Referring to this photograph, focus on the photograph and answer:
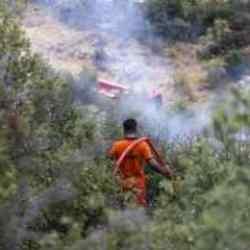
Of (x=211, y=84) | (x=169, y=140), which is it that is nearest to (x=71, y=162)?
(x=169, y=140)

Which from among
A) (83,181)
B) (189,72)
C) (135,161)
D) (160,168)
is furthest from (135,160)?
(189,72)

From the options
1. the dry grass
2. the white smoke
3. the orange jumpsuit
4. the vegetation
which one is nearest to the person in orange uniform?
the orange jumpsuit

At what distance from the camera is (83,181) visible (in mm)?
6395

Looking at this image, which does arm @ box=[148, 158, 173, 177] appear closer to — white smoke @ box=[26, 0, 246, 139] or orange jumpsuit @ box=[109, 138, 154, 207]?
orange jumpsuit @ box=[109, 138, 154, 207]

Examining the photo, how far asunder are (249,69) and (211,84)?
75cm

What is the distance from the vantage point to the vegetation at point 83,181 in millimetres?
3436

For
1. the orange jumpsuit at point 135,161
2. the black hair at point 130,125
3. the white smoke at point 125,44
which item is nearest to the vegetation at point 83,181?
the orange jumpsuit at point 135,161

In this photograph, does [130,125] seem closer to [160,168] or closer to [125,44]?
[160,168]

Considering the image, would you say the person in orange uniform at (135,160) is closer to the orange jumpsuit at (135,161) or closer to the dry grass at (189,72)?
the orange jumpsuit at (135,161)

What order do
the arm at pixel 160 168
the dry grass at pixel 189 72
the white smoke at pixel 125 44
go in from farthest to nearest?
the white smoke at pixel 125 44, the dry grass at pixel 189 72, the arm at pixel 160 168

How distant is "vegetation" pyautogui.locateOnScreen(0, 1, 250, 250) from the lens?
3436mm

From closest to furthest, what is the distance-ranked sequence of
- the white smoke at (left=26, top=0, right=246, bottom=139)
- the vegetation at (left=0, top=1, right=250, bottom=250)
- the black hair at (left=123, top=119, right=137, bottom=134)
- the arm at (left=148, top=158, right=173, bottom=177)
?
the vegetation at (left=0, top=1, right=250, bottom=250) → the arm at (left=148, top=158, right=173, bottom=177) → the black hair at (left=123, top=119, right=137, bottom=134) → the white smoke at (left=26, top=0, right=246, bottom=139)

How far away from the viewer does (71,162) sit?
585 centimetres

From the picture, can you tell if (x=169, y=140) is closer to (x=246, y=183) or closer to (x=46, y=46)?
(x=246, y=183)
